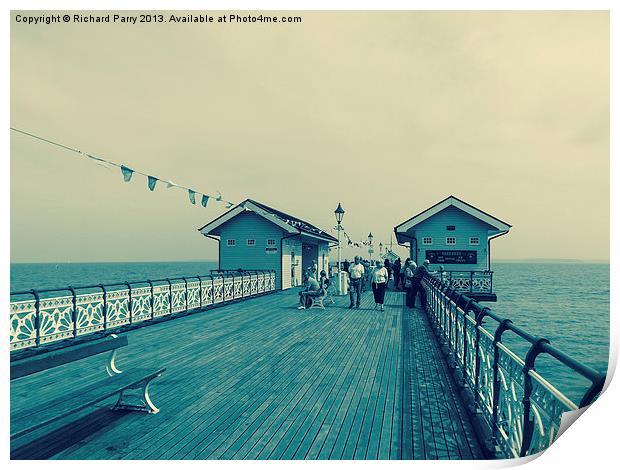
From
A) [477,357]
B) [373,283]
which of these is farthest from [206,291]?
[477,357]

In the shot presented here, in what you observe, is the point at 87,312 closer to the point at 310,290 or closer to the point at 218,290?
the point at 218,290

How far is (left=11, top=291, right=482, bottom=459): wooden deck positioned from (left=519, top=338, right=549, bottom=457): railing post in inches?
28.3

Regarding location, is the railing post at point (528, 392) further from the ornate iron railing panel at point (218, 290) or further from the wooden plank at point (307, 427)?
the ornate iron railing panel at point (218, 290)

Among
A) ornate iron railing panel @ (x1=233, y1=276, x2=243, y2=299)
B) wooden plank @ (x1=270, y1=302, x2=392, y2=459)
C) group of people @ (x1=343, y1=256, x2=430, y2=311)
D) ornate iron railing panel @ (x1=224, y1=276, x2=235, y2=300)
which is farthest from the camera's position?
ornate iron railing panel @ (x1=233, y1=276, x2=243, y2=299)

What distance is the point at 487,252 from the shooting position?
22.8m

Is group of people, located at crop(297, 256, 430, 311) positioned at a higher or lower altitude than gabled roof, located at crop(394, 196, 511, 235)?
lower

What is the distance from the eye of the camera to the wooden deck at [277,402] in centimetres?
423

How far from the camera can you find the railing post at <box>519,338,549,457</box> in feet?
10.7

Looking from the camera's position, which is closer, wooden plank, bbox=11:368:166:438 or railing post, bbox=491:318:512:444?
railing post, bbox=491:318:512:444

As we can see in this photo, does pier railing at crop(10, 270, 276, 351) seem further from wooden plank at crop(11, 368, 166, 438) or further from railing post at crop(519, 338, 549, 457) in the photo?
railing post at crop(519, 338, 549, 457)

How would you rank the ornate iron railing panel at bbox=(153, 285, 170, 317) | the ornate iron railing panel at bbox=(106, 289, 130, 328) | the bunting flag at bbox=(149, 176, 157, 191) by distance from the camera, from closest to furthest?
1. the bunting flag at bbox=(149, 176, 157, 191)
2. the ornate iron railing panel at bbox=(106, 289, 130, 328)
3. the ornate iron railing panel at bbox=(153, 285, 170, 317)

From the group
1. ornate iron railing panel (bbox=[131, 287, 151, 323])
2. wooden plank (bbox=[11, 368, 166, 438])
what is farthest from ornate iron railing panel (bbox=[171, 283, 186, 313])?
wooden plank (bbox=[11, 368, 166, 438])

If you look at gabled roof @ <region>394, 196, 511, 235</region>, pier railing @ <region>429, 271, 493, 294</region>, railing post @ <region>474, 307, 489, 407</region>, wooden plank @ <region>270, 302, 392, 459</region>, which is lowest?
pier railing @ <region>429, 271, 493, 294</region>
